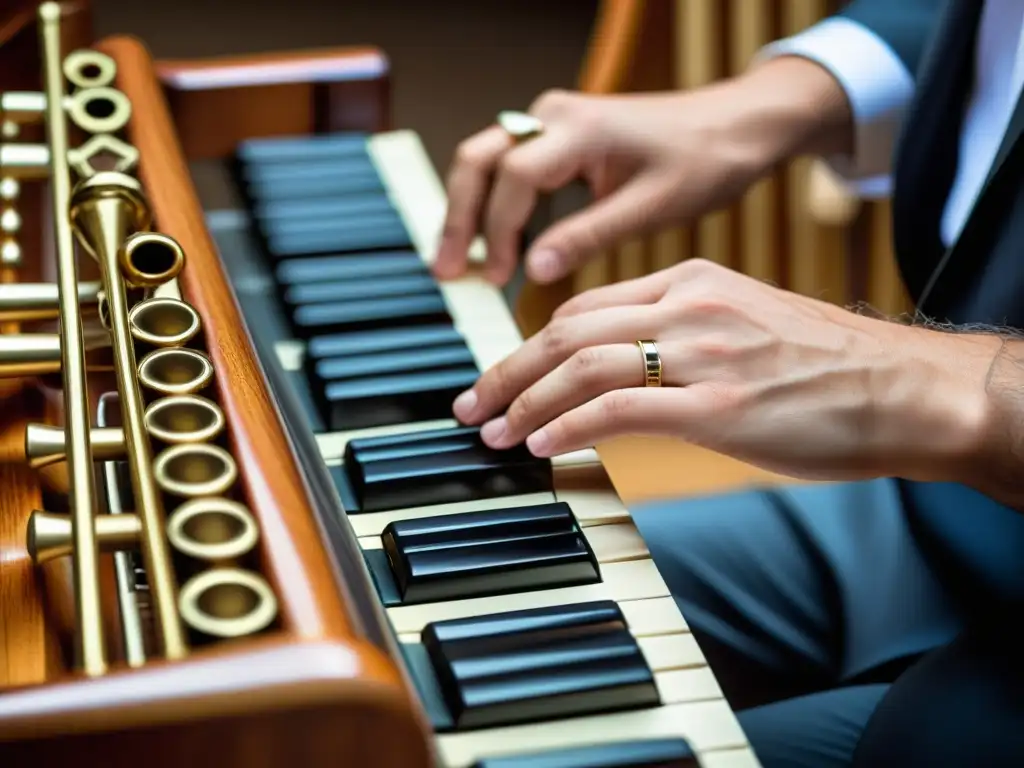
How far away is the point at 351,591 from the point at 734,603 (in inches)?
19.9

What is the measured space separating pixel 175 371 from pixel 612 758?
278 mm

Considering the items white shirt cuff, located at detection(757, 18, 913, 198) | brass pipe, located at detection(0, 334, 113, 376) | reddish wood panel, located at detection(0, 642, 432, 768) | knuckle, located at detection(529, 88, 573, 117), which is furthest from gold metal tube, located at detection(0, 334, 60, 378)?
white shirt cuff, located at detection(757, 18, 913, 198)

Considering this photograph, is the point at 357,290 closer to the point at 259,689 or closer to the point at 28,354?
the point at 28,354

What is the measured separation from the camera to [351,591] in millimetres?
526

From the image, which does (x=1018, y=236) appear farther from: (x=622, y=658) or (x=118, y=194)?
(x=118, y=194)

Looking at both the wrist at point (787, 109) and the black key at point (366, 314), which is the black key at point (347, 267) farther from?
the wrist at point (787, 109)

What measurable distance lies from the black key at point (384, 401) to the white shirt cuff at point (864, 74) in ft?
1.61

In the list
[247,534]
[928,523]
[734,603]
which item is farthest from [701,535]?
[247,534]

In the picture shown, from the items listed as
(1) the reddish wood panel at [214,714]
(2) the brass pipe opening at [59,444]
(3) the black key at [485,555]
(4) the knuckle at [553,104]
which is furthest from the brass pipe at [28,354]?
(4) the knuckle at [553,104]

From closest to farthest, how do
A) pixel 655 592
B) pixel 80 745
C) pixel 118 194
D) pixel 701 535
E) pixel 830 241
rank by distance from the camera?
pixel 80 745
pixel 655 592
pixel 118 194
pixel 701 535
pixel 830 241

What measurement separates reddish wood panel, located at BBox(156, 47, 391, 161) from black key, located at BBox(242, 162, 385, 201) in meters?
0.07

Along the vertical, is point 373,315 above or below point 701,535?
above

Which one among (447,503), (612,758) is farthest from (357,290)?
(612,758)

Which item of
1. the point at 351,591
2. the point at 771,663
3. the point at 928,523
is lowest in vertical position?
the point at 771,663
